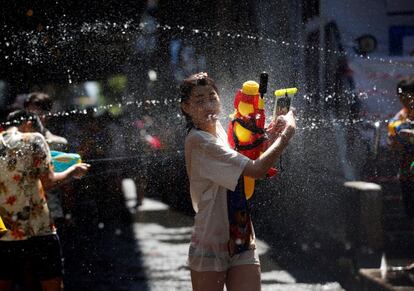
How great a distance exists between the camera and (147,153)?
8.96m

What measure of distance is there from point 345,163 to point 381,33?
1.88m

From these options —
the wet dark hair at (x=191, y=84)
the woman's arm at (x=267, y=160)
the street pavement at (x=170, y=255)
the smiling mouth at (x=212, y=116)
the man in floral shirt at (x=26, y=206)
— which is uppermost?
the wet dark hair at (x=191, y=84)

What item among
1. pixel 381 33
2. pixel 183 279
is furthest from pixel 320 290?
pixel 381 33

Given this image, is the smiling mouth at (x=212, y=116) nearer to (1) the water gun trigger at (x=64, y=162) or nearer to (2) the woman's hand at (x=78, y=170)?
(2) the woman's hand at (x=78, y=170)

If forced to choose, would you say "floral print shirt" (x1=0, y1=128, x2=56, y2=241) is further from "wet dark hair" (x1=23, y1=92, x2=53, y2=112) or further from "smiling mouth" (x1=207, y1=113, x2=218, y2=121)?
"smiling mouth" (x1=207, y1=113, x2=218, y2=121)

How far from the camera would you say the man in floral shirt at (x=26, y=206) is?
12.5ft

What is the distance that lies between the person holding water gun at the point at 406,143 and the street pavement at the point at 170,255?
102 cm

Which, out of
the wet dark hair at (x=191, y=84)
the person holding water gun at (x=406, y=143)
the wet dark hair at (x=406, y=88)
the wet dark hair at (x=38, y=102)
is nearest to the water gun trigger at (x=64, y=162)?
the wet dark hair at (x=38, y=102)

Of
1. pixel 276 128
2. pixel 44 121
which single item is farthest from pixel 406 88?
pixel 44 121

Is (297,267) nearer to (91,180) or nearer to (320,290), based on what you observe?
(320,290)

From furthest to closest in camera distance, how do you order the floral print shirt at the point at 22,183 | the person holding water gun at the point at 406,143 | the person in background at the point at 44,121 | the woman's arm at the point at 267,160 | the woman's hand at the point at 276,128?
the person holding water gun at the point at 406,143 < the person in background at the point at 44,121 < the floral print shirt at the point at 22,183 < the woman's hand at the point at 276,128 < the woman's arm at the point at 267,160

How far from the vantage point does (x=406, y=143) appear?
5426 millimetres

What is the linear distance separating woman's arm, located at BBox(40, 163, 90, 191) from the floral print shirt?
3 centimetres

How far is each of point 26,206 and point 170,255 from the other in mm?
3119
